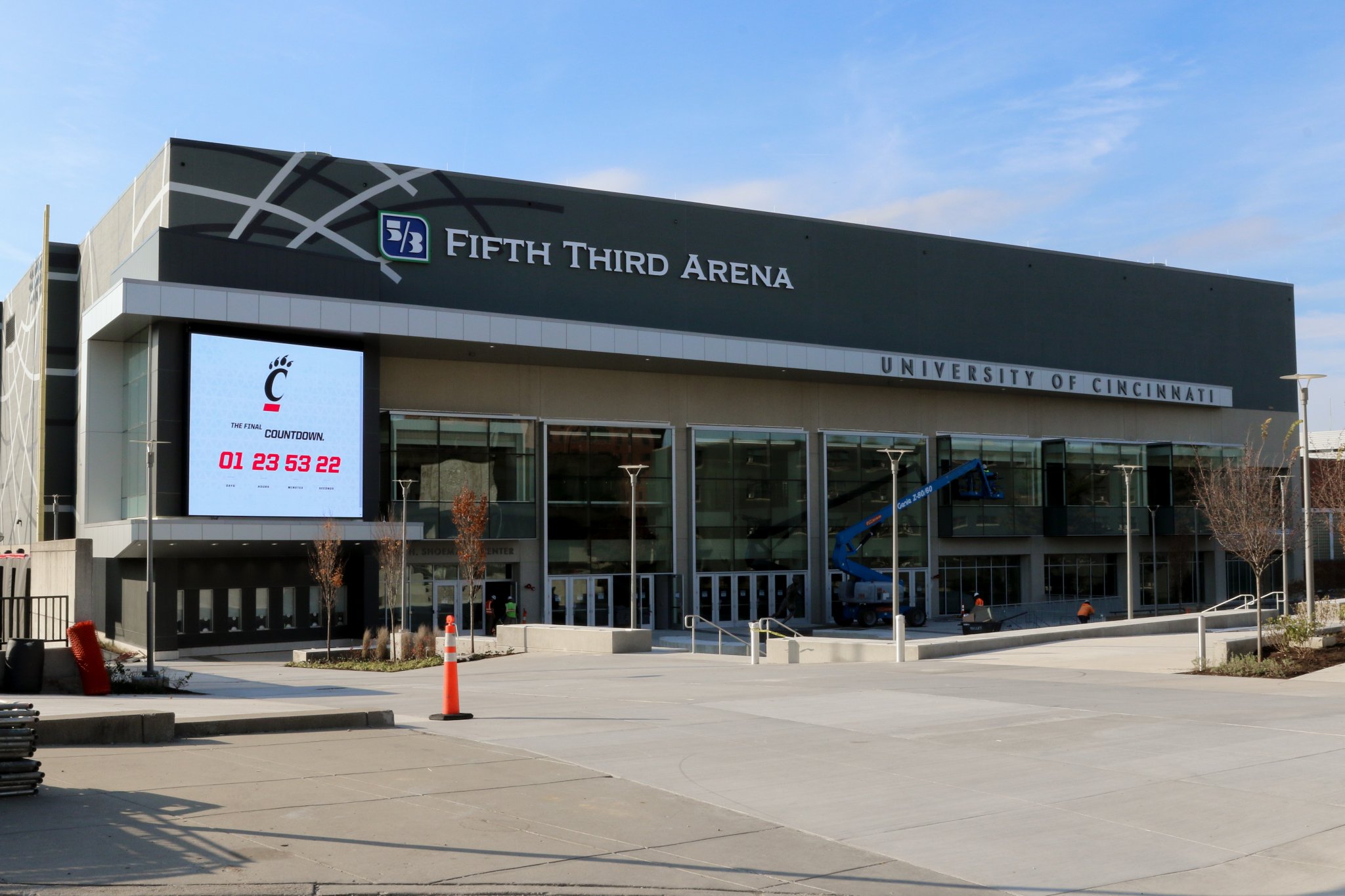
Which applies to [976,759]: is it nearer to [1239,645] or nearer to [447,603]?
[1239,645]

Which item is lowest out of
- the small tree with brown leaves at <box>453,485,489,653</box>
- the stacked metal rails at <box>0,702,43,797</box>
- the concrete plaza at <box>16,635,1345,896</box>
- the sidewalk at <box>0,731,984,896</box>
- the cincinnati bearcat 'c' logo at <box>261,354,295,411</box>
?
the concrete plaza at <box>16,635,1345,896</box>

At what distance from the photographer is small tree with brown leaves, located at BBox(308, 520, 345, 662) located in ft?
133

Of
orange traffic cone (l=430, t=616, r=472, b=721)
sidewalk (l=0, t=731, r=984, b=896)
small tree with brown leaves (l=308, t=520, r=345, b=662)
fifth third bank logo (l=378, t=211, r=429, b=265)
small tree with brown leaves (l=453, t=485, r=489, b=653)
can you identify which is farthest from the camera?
fifth third bank logo (l=378, t=211, r=429, b=265)

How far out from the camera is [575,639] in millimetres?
33812

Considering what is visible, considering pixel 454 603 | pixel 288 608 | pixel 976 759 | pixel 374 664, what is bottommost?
pixel 374 664

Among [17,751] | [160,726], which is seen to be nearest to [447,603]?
[160,726]

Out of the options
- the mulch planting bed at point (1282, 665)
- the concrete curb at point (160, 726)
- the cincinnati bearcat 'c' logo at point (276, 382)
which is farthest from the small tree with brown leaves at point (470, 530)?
the concrete curb at point (160, 726)

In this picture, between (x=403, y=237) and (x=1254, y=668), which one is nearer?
(x=1254, y=668)

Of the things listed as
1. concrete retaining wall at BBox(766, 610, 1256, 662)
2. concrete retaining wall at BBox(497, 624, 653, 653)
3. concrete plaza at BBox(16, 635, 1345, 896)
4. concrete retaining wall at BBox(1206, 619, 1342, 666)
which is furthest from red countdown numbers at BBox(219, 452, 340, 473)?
concrete retaining wall at BBox(1206, 619, 1342, 666)

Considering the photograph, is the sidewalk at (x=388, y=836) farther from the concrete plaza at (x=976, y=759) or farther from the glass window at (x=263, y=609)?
the glass window at (x=263, y=609)

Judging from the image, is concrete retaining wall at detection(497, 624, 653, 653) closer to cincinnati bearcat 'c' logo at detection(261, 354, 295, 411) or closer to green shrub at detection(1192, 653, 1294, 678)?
cincinnati bearcat 'c' logo at detection(261, 354, 295, 411)

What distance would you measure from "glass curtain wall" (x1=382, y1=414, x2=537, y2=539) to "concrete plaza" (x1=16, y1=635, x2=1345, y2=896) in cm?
2435

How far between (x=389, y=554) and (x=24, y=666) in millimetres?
25344

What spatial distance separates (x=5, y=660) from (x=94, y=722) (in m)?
6.51
